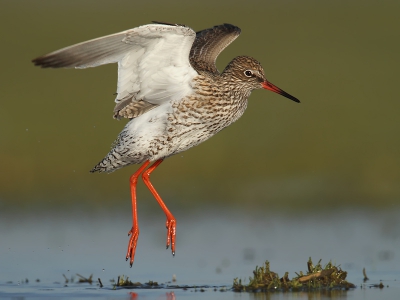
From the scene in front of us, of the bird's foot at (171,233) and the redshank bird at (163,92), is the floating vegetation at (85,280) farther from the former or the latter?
the bird's foot at (171,233)

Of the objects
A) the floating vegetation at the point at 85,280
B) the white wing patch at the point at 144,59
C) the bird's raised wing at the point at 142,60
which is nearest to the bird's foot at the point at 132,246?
the floating vegetation at the point at 85,280

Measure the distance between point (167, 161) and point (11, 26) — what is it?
15.3 m

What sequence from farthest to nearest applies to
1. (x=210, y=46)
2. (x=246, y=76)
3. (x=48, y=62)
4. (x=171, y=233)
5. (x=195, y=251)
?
1. (x=210, y=46)
2. (x=246, y=76)
3. (x=195, y=251)
4. (x=171, y=233)
5. (x=48, y=62)

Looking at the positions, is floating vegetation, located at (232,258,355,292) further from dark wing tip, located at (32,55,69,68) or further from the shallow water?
dark wing tip, located at (32,55,69,68)

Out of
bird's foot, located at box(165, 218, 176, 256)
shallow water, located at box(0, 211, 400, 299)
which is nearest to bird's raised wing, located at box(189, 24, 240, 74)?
bird's foot, located at box(165, 218, 176, 256)

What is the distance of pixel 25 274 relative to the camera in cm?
962

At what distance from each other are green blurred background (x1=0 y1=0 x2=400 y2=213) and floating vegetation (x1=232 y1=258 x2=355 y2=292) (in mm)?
3901

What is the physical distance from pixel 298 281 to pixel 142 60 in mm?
3031

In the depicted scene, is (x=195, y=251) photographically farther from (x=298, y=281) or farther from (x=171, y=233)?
(x=298, y=281)

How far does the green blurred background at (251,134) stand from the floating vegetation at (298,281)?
12.8 feet

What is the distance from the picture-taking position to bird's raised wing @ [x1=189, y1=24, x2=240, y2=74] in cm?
1153

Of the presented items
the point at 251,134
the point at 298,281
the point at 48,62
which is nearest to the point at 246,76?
the point at 48,62

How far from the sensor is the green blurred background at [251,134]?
1363cm

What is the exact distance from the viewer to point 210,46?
1197cm
